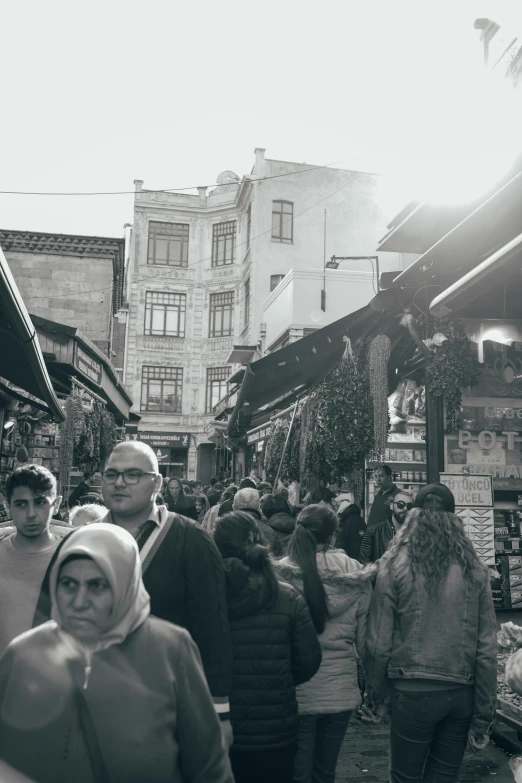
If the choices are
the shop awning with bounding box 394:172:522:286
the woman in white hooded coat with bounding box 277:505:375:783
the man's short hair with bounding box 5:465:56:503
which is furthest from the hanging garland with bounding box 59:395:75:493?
the woman in white hooded coat with bounding box 277:505:375:783

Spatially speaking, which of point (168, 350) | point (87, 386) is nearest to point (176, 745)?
point (87, 386)

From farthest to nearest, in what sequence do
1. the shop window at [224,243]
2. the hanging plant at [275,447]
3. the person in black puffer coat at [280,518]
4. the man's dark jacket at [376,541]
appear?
the shop window at [224,243]
the hanging plant at [275,447]
the man's dark jacket at [376,541]
the person in black puffer coat at [280,518]

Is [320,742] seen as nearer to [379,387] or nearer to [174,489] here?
[379,387]

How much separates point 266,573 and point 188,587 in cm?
A: 63

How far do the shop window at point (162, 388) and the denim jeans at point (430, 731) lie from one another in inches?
1588

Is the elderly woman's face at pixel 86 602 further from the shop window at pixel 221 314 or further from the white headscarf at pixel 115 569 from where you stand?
the shop window at pixel 221 314

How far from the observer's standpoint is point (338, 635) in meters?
4.29

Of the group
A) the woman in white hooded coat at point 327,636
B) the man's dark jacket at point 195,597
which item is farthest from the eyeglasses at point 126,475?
the woman in white hooded coat at point 327,636

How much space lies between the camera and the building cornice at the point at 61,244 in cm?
2259

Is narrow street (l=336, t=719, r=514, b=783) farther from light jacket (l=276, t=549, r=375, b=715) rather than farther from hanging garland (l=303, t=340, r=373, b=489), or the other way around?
hanging garland (l=303, t=340, r=373, b=489)

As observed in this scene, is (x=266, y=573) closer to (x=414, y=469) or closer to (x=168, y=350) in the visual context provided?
(x=414, y=469)

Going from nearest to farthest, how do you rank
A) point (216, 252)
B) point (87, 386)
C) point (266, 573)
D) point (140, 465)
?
point (140, 465), point (266, 573), point (87, 386), point (216, 252)

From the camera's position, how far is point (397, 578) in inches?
166

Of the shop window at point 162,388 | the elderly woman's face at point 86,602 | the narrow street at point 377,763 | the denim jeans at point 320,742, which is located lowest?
the narrow street at point 377,763
